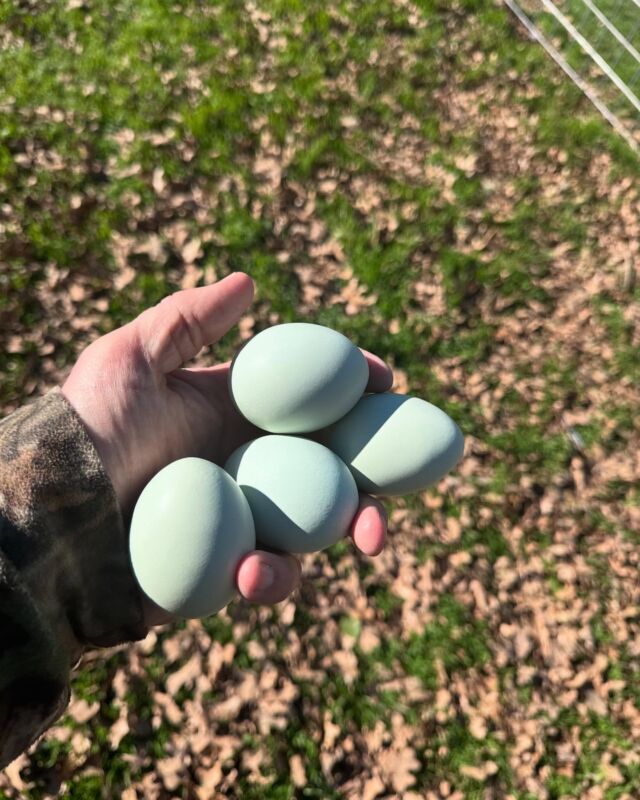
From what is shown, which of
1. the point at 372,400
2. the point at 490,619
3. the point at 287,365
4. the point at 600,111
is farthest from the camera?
the point at 600,111

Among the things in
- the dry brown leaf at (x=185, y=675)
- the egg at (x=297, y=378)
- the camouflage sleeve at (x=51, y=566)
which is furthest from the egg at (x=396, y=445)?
the dry brown leaf at (x=185, y=675)

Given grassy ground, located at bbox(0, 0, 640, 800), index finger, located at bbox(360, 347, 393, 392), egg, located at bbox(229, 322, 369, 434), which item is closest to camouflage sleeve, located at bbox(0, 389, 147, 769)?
egg, located at bbox(229, 322, 369, 434)

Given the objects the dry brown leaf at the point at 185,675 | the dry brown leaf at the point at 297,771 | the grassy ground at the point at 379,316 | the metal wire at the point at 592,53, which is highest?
the metal wire at the point at 592,53

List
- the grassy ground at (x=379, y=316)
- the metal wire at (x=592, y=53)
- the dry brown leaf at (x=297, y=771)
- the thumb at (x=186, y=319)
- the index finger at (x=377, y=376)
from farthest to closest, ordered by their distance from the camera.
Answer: the metal wire at (x=592, y=53) < the grassy ground at (x=379, y=316) < the dry brown leaf at (x=297, y=771) < the index finger at (x=377, y=376) < the thumb at (x=186, y=319)

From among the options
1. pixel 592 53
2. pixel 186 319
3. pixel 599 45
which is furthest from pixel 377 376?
pixel 599 45

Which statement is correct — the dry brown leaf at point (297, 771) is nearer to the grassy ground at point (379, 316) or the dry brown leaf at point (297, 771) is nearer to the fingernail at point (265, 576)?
the grassy ground at point (379, 316)

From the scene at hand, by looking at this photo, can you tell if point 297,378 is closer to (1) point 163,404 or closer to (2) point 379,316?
(1) point 163,404

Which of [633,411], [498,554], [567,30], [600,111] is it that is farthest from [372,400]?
[567,30]

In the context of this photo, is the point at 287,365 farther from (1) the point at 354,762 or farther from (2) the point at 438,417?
(1) the point at 354,762

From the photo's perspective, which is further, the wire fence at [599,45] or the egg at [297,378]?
the wire fence at [599,45]
